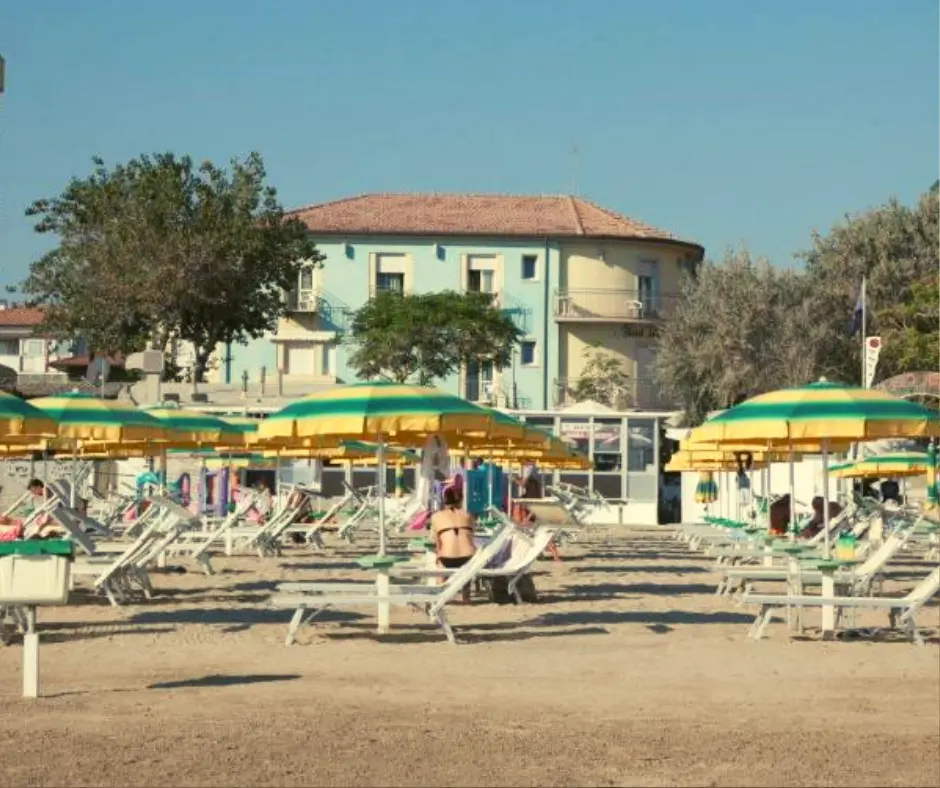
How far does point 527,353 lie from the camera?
2854 inches

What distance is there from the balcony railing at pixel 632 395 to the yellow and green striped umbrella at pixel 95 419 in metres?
48.4

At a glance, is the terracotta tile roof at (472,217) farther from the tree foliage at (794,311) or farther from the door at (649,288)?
the tree foliage at (794,311)

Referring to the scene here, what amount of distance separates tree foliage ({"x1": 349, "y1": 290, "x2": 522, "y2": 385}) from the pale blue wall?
13.5 ft

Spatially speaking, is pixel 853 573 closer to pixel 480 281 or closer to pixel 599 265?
pixel 599 265

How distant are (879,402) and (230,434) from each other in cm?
1199

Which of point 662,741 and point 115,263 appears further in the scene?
point 115,263

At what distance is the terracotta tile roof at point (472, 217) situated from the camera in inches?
2901

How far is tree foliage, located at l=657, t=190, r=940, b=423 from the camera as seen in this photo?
64.1 m

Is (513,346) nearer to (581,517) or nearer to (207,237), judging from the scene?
(207,237)

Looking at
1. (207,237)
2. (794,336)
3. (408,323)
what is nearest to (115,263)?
(207,237)

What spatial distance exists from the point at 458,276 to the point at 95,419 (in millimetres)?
52301

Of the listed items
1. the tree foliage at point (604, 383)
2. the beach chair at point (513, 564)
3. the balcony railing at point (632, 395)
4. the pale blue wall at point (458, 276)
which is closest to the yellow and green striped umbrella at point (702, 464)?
the beach chair at point (513, 564)

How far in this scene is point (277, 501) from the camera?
107 feet

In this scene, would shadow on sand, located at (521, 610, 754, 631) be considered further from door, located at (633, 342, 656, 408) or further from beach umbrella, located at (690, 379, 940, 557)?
door, located at (633, 342, 656, 408)
